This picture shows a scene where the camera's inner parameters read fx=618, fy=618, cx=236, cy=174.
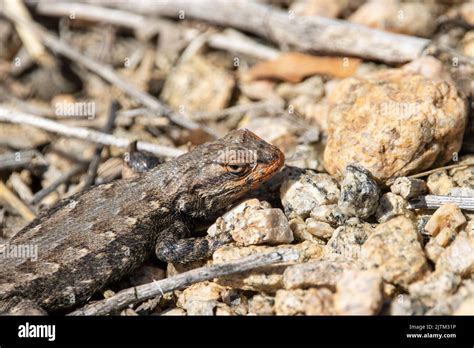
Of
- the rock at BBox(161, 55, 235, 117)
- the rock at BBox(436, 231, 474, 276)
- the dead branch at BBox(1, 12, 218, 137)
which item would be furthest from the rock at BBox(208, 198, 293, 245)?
the rock at BBox(161, 55, 235, 117)

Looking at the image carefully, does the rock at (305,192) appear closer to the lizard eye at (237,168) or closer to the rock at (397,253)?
the lizard eye at (237,168)

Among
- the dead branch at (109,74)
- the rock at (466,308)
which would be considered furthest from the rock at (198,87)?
the rock at (466,308)

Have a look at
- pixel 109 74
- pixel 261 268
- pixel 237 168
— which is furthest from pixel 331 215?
pixel 109 74

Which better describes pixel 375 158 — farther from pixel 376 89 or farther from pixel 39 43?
pixel 39 43

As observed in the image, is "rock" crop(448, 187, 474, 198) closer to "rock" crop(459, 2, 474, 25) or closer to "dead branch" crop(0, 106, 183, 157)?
"dead branch" crop(0, 106, 183, 157)

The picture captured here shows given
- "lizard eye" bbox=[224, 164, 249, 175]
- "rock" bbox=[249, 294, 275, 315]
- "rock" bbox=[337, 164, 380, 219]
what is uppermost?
"lizard eye" bbox=[224, 164, 249, 175]

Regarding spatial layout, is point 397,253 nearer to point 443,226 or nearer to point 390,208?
point 443,226
